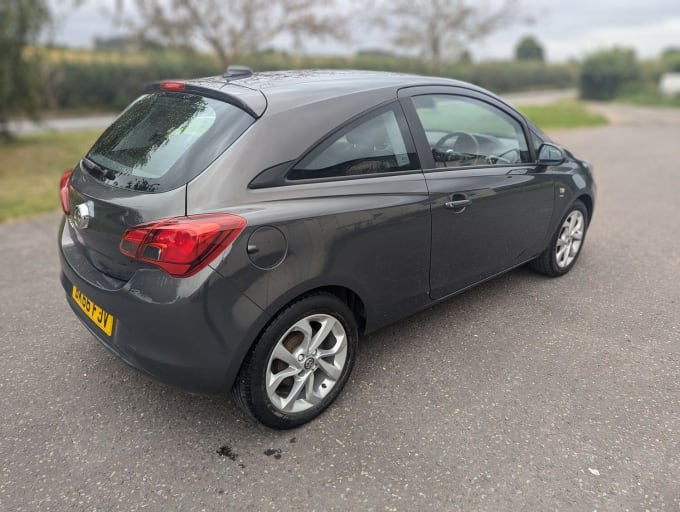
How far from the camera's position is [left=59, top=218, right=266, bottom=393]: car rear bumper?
2.17 metres

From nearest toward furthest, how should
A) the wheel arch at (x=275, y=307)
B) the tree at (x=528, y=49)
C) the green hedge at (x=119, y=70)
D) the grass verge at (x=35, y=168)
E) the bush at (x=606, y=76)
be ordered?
the wheel arch at (x=275, y=307)
the grass verge at (x=35, y=168)
the green hedge at (x=119, y=70)
the bush at (x=606, y=76)
the tree at (x=528, y=49)

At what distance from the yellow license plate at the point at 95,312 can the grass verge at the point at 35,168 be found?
4.35 metres

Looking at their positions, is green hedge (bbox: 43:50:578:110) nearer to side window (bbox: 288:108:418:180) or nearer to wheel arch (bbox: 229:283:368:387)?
side window (bbox: 288:108:418:180)

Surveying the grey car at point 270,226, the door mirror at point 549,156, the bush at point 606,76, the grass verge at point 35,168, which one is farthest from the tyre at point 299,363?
the bush at point 606,76

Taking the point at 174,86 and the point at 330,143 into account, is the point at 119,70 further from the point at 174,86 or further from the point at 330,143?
the point at 330,143

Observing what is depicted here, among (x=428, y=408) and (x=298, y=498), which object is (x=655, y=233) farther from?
(x=298, y=498)

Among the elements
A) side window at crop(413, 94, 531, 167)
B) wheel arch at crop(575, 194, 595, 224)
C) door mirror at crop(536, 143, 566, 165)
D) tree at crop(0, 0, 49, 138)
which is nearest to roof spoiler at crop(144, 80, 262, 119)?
side window at crop(413, 94, 531, 167)

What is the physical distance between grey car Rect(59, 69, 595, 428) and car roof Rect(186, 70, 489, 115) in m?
0.01

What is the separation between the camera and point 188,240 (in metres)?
A: 2.13

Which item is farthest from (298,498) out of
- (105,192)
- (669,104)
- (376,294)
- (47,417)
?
(669,104)

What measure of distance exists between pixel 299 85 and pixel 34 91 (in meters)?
10.0

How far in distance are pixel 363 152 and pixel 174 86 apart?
1063 millimetres

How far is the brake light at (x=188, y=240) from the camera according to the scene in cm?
213

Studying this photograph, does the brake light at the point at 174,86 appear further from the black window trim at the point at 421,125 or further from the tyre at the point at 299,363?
the tyre at the point at 299,363
